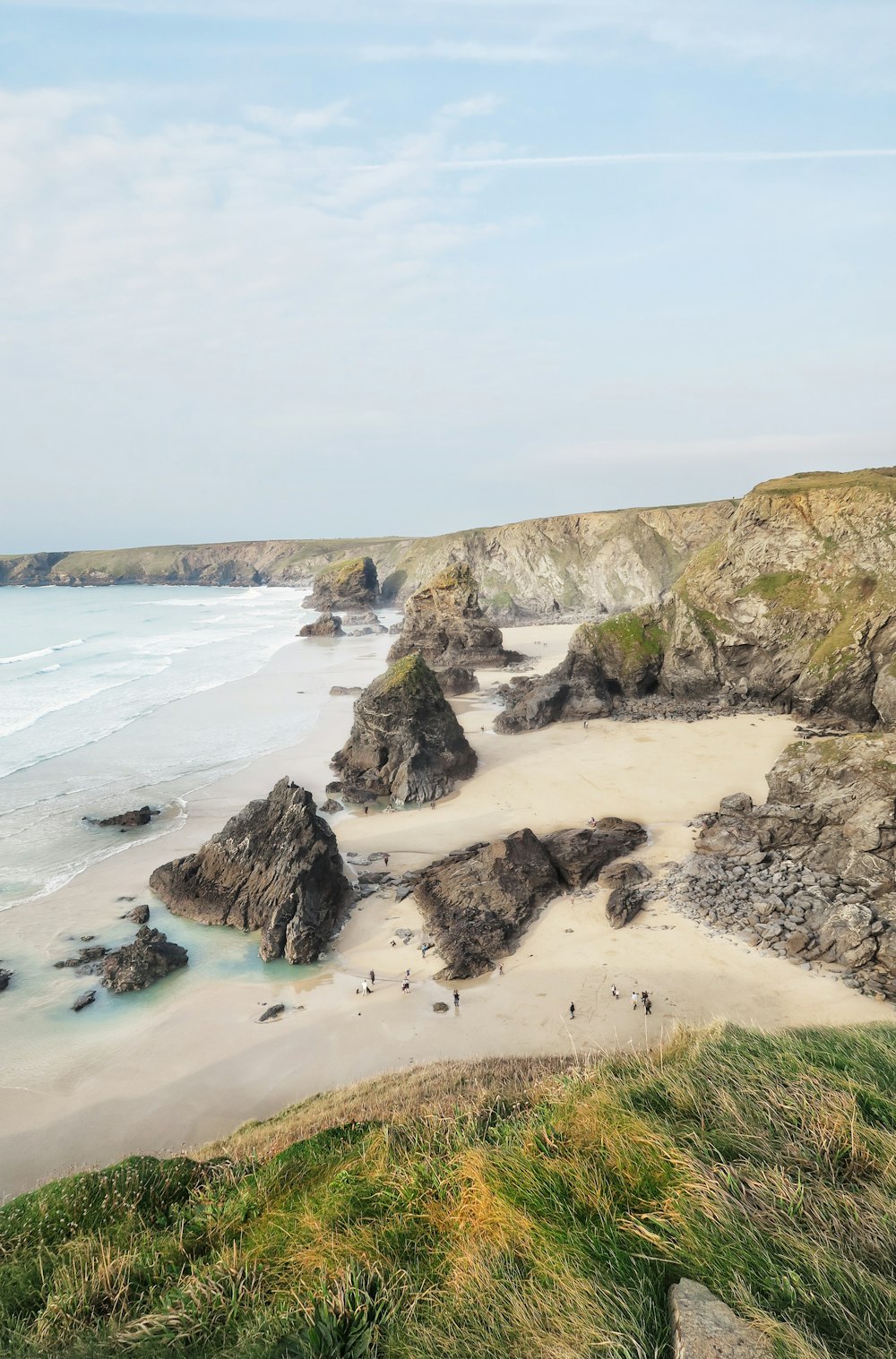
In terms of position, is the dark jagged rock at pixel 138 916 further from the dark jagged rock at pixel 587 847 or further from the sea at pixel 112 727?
the dark jagged rock at pixel 587 847

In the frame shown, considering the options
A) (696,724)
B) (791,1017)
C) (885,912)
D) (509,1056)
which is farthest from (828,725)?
(509,1056)

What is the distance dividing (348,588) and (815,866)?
98904 millimetres

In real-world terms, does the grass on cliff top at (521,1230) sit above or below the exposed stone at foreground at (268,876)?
above

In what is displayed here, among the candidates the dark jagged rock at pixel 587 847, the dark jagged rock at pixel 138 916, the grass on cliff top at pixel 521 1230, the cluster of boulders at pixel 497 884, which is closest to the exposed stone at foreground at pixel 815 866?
the dark jagged rock at pixel 587 847

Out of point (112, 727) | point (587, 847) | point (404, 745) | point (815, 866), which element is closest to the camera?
point (815, 866)

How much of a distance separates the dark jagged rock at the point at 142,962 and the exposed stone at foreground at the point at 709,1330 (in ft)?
60.0

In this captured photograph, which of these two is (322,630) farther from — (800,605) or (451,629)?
(800,605)

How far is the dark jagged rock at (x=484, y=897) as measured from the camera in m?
19.7

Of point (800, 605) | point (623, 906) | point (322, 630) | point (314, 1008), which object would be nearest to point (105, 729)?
point (314, 1008)

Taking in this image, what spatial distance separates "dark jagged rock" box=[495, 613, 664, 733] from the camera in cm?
4162

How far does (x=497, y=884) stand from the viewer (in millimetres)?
21844

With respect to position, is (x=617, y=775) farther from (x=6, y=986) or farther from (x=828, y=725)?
(x=6, y=986)

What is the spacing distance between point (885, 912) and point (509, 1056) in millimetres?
11662

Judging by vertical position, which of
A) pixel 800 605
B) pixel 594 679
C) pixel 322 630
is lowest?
pixel 594 679
